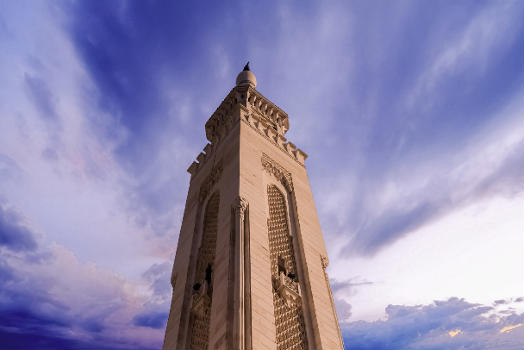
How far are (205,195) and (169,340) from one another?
19.4 ft

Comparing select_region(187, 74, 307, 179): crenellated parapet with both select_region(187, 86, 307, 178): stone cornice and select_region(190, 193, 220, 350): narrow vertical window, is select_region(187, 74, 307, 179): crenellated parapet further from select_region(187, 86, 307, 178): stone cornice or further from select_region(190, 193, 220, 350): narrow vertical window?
select_region(190, 193, 220, 350): narrow vertical window

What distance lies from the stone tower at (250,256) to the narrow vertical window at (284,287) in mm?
27

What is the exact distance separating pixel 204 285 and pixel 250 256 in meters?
1.90

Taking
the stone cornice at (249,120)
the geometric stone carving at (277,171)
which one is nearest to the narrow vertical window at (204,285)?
the geometric stone carving at (277,171)

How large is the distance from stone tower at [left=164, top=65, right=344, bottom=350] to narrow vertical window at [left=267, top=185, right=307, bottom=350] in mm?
27

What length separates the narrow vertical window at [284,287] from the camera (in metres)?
9.20

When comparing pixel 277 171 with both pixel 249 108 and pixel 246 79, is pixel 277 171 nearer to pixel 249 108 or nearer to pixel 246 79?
pixel 249 108

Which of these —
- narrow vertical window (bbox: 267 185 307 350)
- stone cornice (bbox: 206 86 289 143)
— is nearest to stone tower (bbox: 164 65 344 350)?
narrow vertical window (bbox: 267 185 307 350)

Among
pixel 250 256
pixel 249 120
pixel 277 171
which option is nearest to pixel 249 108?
pixel 249 120

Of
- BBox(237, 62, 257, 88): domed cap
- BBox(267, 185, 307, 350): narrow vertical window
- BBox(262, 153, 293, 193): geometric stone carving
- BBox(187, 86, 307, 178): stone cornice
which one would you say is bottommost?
BBox(267, 185, 307, 350): narrow vertical window

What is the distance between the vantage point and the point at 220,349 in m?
7.90

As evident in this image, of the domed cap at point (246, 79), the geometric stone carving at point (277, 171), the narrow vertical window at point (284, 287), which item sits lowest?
the narrow vertical window at point (284, 287)

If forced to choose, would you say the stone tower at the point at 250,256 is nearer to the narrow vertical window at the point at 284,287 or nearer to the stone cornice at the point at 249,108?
the narrow vertical window at the point at 284,287

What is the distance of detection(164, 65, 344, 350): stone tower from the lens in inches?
345
